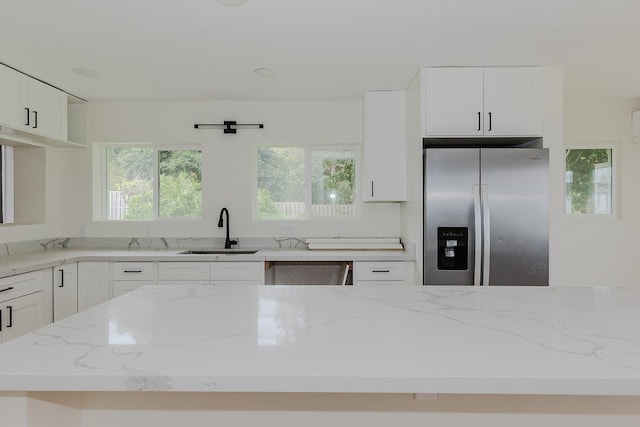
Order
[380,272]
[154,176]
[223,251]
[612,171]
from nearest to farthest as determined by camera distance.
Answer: [380,272] → [223,251] → [154,176] → [612,171]

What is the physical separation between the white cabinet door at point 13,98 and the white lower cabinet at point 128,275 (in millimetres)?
1302

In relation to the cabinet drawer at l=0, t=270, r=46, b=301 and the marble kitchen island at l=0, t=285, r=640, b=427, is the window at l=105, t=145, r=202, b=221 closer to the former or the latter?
the cabinet drawer at l=0, t=270, r=46, b=301

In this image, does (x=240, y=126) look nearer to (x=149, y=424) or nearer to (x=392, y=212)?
(x=392, y=212)

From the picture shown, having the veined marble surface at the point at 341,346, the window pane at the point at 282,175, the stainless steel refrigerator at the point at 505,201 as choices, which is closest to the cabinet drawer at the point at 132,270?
the window pane at the point at 282,175

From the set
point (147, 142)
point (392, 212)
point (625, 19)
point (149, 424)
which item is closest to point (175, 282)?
point (147, 142)

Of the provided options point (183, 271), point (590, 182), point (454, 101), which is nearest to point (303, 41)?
point (454, 101)

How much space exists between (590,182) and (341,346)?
4463mm

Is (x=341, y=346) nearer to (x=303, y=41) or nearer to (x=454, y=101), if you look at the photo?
(x=303, y=41)

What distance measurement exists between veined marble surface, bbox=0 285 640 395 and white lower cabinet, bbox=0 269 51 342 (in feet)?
5.85

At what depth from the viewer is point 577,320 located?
1.23m

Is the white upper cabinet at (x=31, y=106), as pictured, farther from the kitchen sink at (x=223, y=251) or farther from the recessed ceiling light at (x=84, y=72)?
the kitchen sink at (x=223, y=251)

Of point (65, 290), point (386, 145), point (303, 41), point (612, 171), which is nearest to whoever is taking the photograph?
point (303, 41)

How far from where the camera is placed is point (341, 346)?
101 centimetres

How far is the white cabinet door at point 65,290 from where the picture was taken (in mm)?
3184
